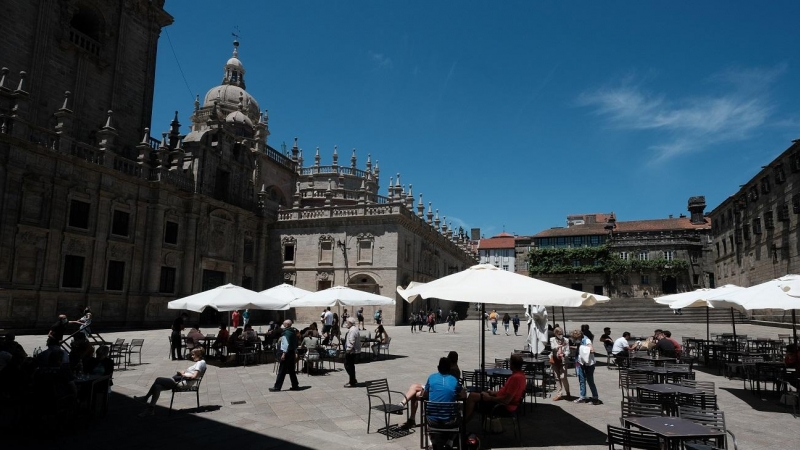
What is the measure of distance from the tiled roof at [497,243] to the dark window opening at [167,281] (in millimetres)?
61499

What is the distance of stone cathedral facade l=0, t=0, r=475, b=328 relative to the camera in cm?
2217

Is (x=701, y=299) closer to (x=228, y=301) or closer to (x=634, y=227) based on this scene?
(x=228, y=301)

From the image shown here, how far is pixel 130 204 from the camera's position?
26.9 meters

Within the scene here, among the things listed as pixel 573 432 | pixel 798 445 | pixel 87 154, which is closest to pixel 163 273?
pixel 87 154

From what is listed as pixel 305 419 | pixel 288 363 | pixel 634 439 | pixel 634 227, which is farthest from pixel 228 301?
pixel 634 227

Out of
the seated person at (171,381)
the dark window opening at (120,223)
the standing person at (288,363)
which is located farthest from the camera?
the dark window opening at (120,223)

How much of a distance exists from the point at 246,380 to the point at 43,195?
57.0 ft

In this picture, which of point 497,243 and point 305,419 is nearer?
point 305,419

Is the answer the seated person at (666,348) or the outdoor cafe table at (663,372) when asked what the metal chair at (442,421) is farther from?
the seated person at (666,348)

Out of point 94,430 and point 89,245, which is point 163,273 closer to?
point 89,245

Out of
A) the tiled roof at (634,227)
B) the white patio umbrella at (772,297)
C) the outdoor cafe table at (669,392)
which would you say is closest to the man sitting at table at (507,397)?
the outdoor cafe table at (669,392)

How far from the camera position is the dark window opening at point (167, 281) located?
28.3 metres

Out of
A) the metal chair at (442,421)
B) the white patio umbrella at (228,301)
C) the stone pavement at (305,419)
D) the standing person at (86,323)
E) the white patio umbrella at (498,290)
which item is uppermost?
the white patio umbrella at (498,290)

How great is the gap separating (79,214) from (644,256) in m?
56.5
